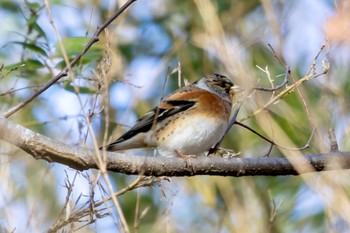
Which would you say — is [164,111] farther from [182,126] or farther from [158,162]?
[158,162]

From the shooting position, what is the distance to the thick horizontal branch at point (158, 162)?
3.06 meters

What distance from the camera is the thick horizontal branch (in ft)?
10.0

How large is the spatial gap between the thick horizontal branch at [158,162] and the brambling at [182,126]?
0.94 metres

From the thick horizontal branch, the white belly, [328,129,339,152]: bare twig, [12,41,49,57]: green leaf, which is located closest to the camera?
the thick horizontal branch

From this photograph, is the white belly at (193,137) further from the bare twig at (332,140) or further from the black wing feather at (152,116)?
the bare twig at (332,140)

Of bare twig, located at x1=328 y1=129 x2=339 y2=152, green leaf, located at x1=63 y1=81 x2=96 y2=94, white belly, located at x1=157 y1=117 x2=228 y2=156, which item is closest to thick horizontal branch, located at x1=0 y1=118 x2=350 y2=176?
bare twig, located at x1=328 y1=129 x2=339 y2=152

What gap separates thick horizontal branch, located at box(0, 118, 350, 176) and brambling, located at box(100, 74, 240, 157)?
36.8 inches

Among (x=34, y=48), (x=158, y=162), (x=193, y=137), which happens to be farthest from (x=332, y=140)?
(x=34, y=48)

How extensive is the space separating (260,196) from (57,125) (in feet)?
6.44

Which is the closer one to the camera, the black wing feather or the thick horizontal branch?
the thick horizontal branch

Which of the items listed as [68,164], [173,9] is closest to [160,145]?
[68,164]

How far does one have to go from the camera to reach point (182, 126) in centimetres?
478

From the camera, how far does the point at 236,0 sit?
7.14m

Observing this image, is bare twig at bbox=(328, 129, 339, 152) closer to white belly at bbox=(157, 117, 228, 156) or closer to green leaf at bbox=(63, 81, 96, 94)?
white belly at bbox=(157, 117, 228, 156)
